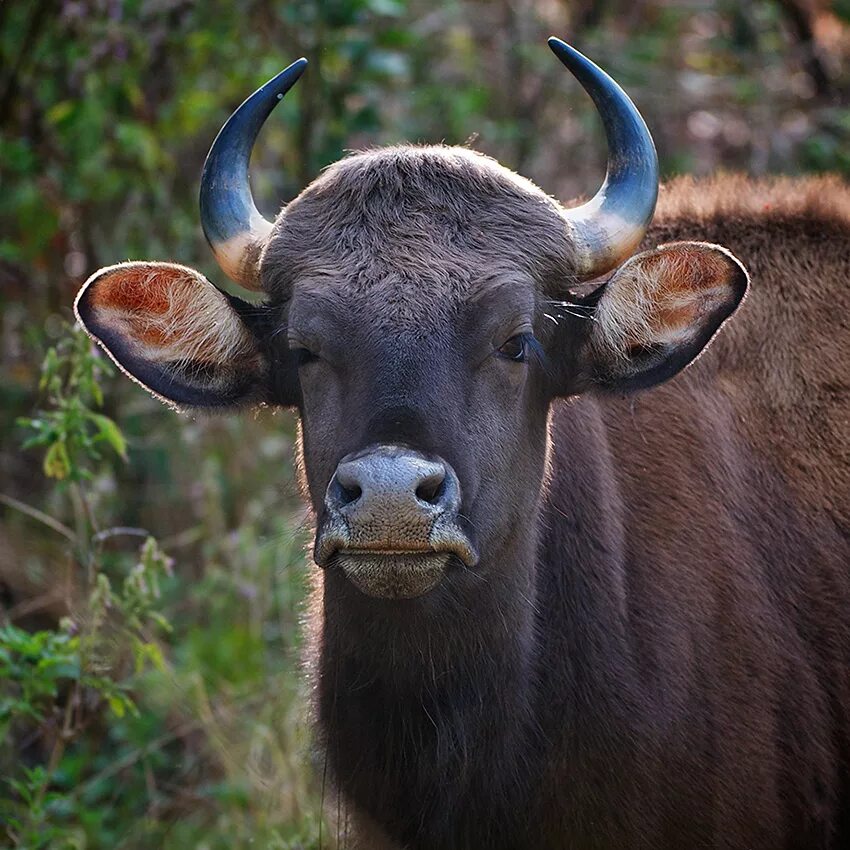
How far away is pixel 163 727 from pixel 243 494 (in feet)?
6.86

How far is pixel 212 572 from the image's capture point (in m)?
7.84

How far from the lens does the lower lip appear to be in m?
4.11

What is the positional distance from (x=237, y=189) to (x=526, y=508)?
1.62 meters

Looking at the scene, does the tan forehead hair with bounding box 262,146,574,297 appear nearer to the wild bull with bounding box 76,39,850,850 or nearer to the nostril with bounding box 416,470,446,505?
the wild bull with bounding box 76,39,850,850

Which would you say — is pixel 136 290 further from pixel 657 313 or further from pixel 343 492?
pixel 657 313

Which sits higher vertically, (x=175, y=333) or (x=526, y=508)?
(x=175, y=333)

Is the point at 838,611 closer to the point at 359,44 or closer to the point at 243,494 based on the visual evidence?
the point at 243,494

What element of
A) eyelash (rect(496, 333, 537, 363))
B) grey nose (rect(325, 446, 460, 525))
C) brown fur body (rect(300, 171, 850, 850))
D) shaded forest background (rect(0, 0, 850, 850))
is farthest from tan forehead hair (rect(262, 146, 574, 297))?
shaded forest background (rect(0, 0, 850, 850))

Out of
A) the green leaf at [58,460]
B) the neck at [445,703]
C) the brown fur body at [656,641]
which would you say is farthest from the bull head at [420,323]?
the green leaf at [58,460]

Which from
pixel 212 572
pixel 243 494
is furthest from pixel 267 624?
pixel 243 494

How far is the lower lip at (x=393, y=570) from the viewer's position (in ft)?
13.5

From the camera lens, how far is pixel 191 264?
31.2 ft

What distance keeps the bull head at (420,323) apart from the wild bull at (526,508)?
0.01 m

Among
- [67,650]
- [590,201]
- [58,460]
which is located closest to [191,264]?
[58,460]
